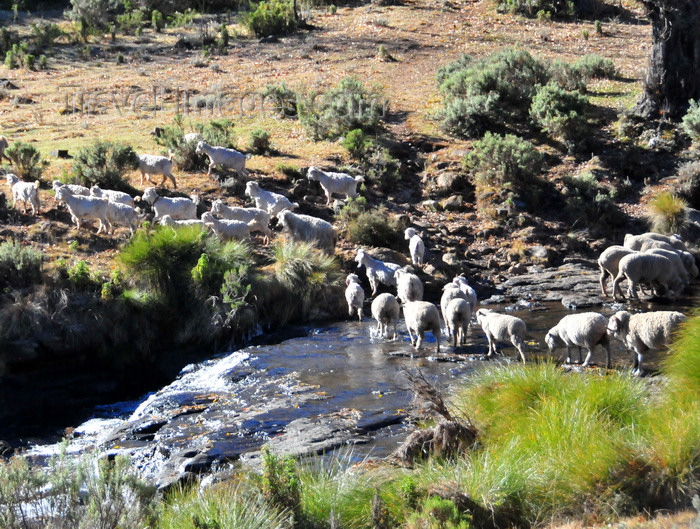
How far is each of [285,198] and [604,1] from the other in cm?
2993

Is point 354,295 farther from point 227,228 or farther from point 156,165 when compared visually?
point 156,165

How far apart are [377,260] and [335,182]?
3.94m

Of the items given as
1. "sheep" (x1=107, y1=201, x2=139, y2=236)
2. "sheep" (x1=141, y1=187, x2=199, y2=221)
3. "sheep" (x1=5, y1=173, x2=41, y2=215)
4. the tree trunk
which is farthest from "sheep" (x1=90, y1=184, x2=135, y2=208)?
the tree trunk

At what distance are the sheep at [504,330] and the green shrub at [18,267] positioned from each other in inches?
340

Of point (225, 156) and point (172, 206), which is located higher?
point (225, 156)

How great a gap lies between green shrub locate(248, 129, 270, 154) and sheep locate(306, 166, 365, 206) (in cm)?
341

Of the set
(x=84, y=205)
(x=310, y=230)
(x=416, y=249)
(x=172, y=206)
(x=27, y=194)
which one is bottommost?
(x=416, y=249)

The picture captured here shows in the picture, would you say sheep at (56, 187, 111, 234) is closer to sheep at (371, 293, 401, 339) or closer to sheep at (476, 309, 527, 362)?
sheep at (371, 293, 401, 339)

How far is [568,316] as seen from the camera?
13500 millimetres

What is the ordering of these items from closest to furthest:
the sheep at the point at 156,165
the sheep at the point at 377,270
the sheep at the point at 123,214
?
the sheep at the point at 377,270, the sheep at the point at 123,214, the sheep at the point at 156,165

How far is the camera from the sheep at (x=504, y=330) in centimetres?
1348

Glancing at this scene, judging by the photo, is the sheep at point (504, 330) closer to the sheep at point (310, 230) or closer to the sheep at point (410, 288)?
the sheep at point (410, 288)

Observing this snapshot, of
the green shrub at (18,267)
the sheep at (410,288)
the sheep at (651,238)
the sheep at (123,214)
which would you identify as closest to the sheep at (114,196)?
the sheep at (123,214)

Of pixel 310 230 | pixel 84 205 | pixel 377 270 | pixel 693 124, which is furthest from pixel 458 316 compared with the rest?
pixel 693 124
